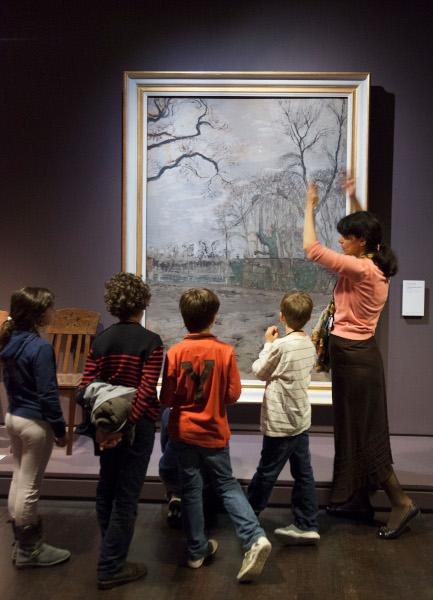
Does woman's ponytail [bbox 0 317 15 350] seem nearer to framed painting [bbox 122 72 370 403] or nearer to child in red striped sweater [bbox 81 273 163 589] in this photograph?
child in red striped sweater [bbox 81 273 163 589]

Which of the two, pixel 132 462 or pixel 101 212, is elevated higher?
pixel 101 212

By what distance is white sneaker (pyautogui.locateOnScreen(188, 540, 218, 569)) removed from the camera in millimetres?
3133

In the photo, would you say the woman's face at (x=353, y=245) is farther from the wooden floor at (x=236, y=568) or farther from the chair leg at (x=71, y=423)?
the chair leg at (x=71, y=423)

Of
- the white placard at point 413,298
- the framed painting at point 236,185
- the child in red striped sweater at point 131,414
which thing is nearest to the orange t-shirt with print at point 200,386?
the child in red striped sweater at point 131,414

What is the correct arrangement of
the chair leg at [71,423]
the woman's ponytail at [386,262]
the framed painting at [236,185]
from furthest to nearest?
the framed painting at [236,185], the chair leg at [71,423], the woman's ponytail at [386,262]

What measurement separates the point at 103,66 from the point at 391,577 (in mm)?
3902

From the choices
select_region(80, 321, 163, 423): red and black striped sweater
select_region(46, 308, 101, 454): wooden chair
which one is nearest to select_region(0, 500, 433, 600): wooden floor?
select_region(80, 321, 163, 423): red and black striped sweater

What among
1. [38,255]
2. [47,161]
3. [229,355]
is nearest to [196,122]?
[47,161]

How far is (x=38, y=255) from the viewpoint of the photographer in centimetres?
504

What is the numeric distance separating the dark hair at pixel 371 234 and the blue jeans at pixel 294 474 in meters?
0.97

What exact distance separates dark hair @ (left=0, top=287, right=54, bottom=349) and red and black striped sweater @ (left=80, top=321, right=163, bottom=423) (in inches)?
14.1

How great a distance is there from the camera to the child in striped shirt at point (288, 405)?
3270 millimetres

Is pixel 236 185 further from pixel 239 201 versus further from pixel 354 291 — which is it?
pixel 354 291

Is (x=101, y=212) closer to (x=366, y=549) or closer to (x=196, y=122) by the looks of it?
A: (x=196, y=122)
